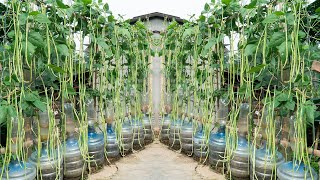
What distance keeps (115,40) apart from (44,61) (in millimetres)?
1232

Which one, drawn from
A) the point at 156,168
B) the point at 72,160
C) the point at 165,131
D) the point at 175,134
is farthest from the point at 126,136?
the point at 72,160

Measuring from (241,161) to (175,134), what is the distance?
1563 millimetres

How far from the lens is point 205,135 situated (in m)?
3.29

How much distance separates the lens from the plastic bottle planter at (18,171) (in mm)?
1972

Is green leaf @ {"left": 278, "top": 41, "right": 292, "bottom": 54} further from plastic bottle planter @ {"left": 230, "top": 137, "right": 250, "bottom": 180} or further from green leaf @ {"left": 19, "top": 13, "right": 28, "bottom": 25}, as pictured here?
green leaf @ {"left": 19, "top": 13, "right": 28, "bottom": 25}

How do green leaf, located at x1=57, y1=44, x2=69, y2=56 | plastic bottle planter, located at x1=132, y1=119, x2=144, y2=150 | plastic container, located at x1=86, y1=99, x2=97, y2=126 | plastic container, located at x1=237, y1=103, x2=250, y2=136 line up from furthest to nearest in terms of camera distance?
plastic bottle planter, located at x1=132, y1=119, x2=144, y2=150 → plastic container, located at x1=86, y1=99, x2=97, y2=126 → plastic container, located at x1=237, y1=103, x2=250, y2=136 → green leaf, located at x1=57, y1=44, x2=69, y2=56

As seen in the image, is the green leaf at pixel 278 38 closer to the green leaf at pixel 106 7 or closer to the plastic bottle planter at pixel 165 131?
the green leaf at pixel 106 7

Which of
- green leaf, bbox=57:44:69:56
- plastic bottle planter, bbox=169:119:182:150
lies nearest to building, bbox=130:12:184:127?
plastic bottle planter, bbox=169:119:182:150

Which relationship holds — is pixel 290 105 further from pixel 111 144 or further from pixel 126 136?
pixel 126 136

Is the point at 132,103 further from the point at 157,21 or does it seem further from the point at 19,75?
the point at 19,75

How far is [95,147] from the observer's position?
3201 millimetres

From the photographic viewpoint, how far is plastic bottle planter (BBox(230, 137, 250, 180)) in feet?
9.13

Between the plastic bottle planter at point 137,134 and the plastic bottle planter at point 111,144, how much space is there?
35 centimetres

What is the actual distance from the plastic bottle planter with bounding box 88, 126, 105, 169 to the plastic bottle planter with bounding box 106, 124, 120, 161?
12.2 inches
